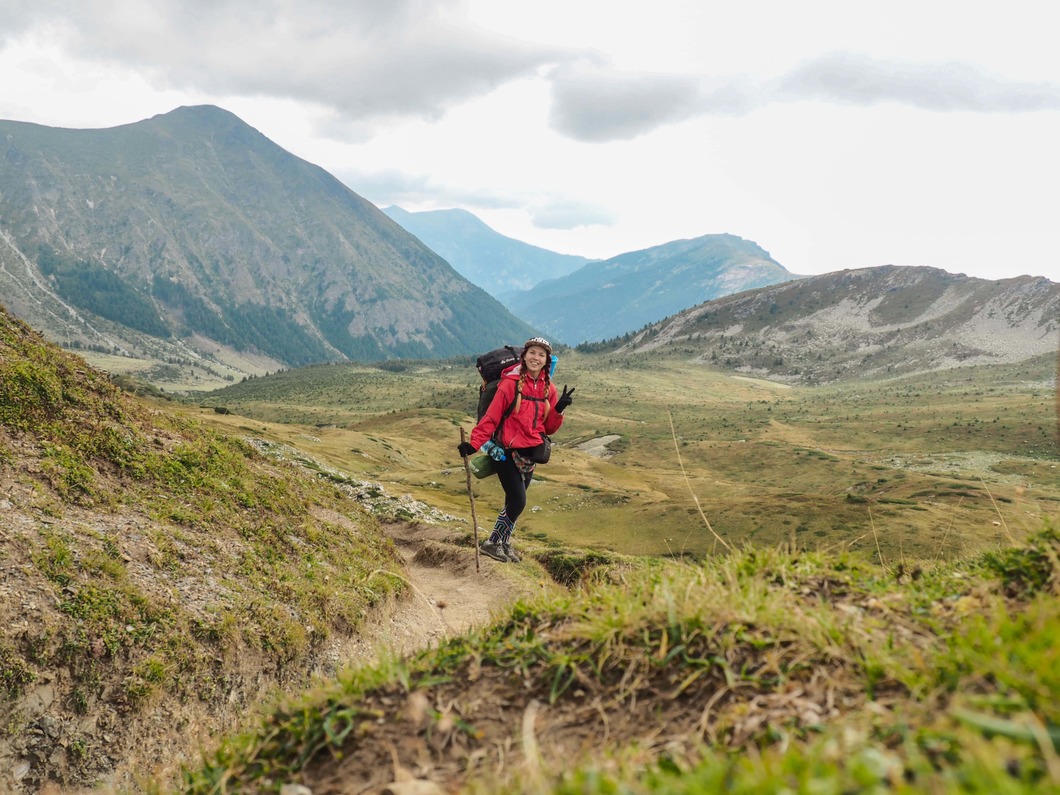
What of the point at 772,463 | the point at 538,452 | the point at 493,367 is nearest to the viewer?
the point at 538,452

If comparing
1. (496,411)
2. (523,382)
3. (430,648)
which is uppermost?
(523,382)

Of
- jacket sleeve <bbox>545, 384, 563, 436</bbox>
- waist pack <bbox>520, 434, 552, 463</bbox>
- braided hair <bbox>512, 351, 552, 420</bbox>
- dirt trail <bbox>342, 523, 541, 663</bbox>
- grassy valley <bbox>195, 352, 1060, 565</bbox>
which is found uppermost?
braided hair <bbox>512, 351, 552, 420</bbox>

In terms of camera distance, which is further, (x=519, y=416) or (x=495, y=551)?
(x=495, y=551)

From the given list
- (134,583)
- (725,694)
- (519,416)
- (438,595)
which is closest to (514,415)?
(519,416)

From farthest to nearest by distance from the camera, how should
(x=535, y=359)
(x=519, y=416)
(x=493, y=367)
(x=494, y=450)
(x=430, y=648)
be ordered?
(x=493, y=367) < (x=494, y=450) < (x=519, y=416) < (x=535, y=359) < (x=430, y=648)

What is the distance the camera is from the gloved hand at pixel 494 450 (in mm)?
12016

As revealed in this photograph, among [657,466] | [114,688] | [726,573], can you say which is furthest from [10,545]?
[657,466]

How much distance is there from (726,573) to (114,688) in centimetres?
737

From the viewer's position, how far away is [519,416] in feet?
39.0

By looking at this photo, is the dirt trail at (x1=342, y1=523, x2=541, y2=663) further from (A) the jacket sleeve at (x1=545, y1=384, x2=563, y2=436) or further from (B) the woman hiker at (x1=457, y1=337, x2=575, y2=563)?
(A) the jacket sleeve at (x1=545, y1=384, x2=563, y2=436)

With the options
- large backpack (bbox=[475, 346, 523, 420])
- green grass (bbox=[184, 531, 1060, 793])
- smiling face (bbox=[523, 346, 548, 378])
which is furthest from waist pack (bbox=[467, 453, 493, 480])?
green grass (bbox=[184, 531, 1060, 793])

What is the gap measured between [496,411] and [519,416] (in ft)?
1.53

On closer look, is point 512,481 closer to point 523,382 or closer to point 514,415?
point 514,415

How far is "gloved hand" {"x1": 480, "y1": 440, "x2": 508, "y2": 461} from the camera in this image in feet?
39.4
